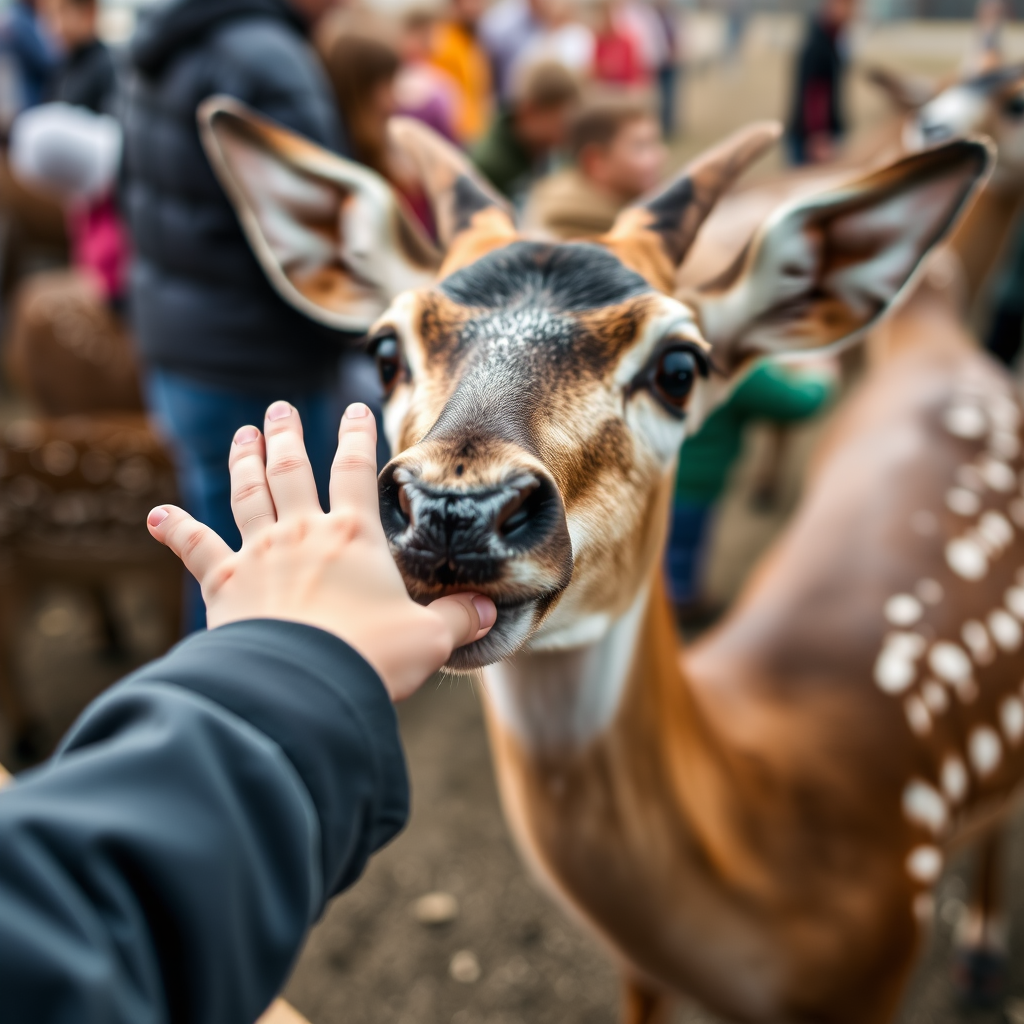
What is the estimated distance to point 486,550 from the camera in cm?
67

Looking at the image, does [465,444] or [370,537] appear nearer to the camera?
[370,537]

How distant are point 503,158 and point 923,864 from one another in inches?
109

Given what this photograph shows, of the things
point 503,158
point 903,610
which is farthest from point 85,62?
point 903,610

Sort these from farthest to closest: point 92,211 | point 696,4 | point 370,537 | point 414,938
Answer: point 696,4, point 92,211, point 414,938, point 370,537

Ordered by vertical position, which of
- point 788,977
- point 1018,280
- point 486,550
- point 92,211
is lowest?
point 1018,280

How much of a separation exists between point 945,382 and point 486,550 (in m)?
1.85

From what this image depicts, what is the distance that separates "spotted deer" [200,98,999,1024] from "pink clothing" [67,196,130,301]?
1589 mm

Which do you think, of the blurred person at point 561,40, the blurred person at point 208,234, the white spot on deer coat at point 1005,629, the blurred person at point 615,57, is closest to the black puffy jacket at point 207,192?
the blurred person at point 208,234

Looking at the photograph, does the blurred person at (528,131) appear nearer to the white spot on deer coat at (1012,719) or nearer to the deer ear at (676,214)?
the deer ear at (676,214)

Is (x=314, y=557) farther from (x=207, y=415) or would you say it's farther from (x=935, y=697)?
(x=207, y=415)

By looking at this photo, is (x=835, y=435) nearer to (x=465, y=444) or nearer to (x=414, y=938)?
(x=414, y=938)

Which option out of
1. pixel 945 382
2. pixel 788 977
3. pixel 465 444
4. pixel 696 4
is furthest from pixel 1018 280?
pixel 696 4

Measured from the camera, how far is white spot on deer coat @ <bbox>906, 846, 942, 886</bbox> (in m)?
1.37

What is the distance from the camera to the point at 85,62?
3.34 m
